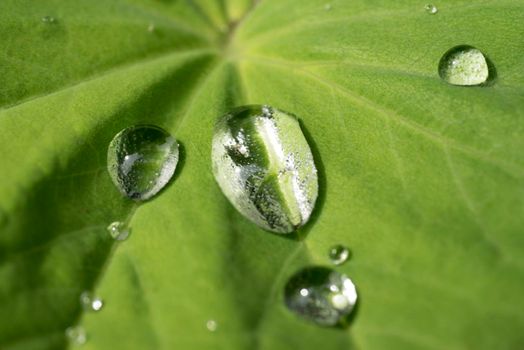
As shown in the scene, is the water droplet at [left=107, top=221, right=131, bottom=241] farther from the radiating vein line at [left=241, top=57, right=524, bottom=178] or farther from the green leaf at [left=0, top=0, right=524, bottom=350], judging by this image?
the radiating vein line at [left=241, top=57, right=524, bottom=178]

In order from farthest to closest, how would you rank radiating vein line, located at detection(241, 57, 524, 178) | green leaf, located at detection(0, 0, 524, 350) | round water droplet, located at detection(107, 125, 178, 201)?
round water droplet, located at detection(107, 125, 178, 201) < radiating vein line, located at detection(241, 57, 524, 178) < green leaf, located at detection(0, 0, 524, 350)

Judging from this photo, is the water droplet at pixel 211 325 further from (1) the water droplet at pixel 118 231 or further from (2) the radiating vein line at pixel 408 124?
(2) the radiating vein line at pixel 408 124

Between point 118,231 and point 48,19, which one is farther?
point 48,19

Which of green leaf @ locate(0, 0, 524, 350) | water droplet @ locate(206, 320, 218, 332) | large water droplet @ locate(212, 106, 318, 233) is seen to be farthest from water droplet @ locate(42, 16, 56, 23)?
water droplet @ locate(206, 320, 218, 332)

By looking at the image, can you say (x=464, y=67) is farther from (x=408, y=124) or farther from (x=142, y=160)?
(x=142, y=160)

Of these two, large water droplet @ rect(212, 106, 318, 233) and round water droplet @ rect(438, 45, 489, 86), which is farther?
round water droplet @ rect(438, 45, 489, 86)

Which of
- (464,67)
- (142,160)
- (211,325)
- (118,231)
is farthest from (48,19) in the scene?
(464,67)
